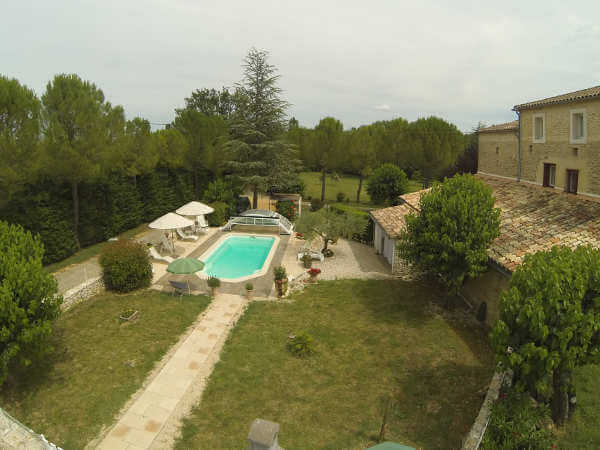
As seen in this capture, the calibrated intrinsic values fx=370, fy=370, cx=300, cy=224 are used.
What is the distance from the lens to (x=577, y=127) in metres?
17.4

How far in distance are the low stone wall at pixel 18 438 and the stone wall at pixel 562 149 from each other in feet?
70.0

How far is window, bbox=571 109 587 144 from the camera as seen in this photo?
1681 cm

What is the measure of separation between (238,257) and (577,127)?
66.9ft

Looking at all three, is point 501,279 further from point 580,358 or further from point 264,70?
point 264,70

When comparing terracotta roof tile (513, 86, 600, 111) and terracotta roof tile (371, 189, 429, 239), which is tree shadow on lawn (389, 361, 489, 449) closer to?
terracotta roof tile (371, 189, 429, 239)

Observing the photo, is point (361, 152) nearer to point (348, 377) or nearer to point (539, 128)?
point (539, 128)

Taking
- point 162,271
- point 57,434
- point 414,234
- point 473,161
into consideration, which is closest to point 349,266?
point 414,234

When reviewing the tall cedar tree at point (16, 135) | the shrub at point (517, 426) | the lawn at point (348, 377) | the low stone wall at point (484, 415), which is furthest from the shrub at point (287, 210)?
the shrub at point (517, 426)

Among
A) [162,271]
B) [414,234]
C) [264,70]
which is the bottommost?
[162,271]

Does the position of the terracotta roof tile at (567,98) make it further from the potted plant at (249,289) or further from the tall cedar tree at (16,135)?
the tall cedar tree at (16,135)

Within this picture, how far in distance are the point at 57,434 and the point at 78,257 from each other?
15.8m

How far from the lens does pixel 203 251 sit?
81.7ft

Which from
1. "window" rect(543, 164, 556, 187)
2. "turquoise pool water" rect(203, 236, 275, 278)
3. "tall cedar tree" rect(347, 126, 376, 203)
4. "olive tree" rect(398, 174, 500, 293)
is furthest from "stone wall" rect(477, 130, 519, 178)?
"tall cedar tree" rect(347, 126, 376, 203)

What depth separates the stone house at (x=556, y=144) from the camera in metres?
16.4
